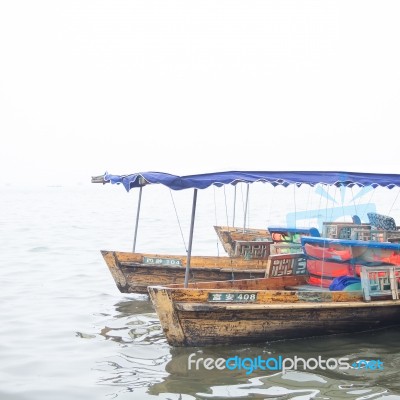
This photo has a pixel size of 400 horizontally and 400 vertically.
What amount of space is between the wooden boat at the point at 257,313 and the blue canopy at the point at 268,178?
141cm

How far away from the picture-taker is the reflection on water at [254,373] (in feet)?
20.9

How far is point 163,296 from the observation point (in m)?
7.20

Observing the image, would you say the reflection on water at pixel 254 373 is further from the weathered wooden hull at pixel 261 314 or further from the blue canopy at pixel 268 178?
the blue canopy at pixel 268 178

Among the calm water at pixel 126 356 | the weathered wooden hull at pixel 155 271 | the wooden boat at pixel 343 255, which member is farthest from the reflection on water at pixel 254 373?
the weathered wooden hull at pixel 155 271

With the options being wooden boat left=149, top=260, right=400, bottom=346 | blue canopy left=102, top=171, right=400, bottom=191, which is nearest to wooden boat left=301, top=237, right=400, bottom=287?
wooden boat left=149, top=260, right=400, bottom=346

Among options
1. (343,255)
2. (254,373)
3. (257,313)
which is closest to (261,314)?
(257,313)

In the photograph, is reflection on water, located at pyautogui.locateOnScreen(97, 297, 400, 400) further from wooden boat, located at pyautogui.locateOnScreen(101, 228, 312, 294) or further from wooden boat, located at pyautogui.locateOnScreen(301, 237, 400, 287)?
wooden boat, located at pyautogui.locateOnScreen(101, 228, 312, 294)

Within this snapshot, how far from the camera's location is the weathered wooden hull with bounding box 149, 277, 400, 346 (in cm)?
727

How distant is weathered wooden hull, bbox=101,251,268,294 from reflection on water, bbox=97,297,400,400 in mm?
2180

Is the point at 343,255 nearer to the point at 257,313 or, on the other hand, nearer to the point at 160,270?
the point at 257,313

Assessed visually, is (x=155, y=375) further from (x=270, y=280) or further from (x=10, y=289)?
(x=10, y=289)

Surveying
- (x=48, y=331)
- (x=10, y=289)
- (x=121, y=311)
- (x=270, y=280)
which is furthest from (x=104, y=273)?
(x=270, y=280)

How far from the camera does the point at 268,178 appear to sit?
8.05 m

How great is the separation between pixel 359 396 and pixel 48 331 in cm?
505
